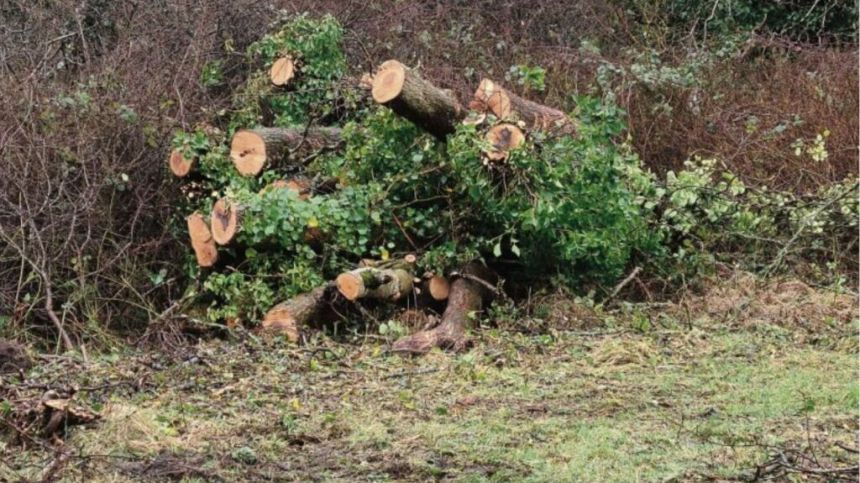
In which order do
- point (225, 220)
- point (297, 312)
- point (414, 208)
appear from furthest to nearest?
point (414, 208), point (225, 220), point (297, 312)

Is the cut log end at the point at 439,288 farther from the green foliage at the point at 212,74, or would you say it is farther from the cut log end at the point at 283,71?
the green foliage at the point at 212,74

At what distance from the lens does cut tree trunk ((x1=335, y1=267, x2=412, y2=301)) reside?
8500 millimetres

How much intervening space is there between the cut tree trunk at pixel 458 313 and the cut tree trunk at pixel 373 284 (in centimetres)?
39

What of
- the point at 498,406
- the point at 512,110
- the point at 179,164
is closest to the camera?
the point at 498,406

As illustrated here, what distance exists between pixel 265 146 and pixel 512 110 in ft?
6.75

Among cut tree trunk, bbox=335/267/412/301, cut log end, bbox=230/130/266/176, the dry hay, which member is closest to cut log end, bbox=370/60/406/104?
cut tree trunk, bbox=335/267/412/301

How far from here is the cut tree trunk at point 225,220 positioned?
8844 millimetres

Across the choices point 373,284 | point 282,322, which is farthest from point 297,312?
point 373,284

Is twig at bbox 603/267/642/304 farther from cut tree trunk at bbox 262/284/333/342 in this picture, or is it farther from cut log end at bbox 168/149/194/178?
cut log end at bbox 168/149/194/178

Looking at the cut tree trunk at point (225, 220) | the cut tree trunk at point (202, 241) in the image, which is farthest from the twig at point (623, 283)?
the cut tree trunk at point (202, 241)

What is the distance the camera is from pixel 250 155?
961cm

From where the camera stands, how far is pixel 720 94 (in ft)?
42.6

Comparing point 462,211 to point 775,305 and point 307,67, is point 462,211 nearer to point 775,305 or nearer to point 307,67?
point 775,305

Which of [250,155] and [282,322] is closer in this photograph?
[282,322]
